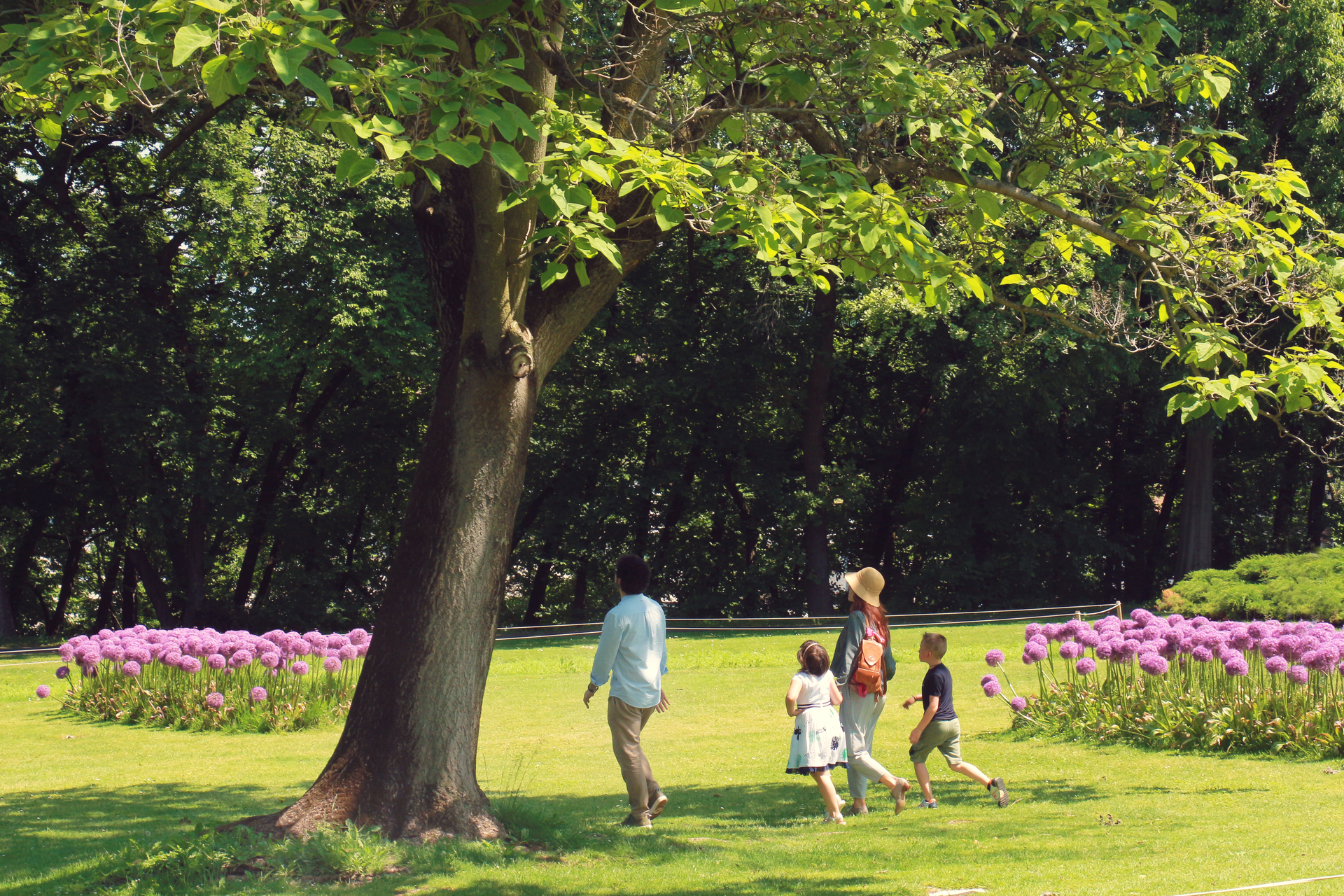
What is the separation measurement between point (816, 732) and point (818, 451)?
2382 centimetres

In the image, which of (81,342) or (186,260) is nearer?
(81,342)

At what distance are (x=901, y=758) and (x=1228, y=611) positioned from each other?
12992 millimetres

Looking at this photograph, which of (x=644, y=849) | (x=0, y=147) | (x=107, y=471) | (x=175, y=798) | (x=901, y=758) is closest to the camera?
(x=644, y=849)

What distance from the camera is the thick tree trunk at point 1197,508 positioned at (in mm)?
28688

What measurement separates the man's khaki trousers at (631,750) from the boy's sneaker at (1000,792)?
2.47m

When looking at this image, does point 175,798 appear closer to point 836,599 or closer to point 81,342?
point 81,342

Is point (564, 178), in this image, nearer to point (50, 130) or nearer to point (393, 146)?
Result: point (393, 146)

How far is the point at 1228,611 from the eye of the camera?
824 inches

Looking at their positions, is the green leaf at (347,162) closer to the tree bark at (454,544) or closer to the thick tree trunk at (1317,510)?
the tree bark at (454,544)

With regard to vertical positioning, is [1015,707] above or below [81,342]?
below

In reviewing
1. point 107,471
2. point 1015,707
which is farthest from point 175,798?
point 107,471

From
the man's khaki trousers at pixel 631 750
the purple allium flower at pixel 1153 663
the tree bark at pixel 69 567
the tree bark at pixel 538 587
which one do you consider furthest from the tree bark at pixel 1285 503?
the tree bark at pixel 69 567

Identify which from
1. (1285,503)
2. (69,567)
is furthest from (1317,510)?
(69,567)

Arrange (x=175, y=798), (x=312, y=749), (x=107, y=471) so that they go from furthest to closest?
(x=107, y=471) → (x=312, y=749) → (x=175, y=798)
